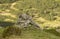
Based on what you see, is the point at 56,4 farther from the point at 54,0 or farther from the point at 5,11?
the point at 5,11

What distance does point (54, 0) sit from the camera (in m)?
175

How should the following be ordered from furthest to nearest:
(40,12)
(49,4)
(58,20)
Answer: (49,4) → (40,12) → (58,20)

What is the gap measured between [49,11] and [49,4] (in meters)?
11.0

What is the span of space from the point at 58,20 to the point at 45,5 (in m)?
34.0

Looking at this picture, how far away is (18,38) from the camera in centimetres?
2570

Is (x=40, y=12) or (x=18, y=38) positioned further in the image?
(x=40, y=12)

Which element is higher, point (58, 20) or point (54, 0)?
point (54, 0)

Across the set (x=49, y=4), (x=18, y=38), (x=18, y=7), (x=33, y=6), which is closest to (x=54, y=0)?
(x=49, y=4)

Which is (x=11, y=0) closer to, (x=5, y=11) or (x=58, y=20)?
(x=5, y=11)

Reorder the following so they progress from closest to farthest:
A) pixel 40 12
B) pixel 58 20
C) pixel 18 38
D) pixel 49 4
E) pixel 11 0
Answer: pixel 18 38 < pixel 58 20 < pixel 40 12 < pixel 49 4 < pixel 11 0

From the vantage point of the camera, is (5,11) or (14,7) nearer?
(5,11)

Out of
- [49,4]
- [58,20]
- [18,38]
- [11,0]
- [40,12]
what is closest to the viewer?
[18,38]

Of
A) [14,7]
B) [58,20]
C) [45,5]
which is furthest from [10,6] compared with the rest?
[58,20]

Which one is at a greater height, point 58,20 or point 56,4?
point 56,4
